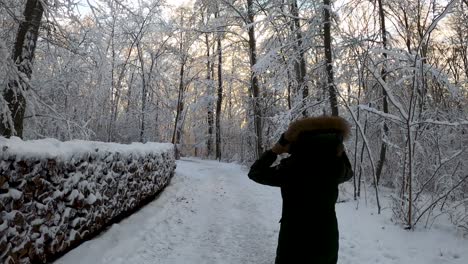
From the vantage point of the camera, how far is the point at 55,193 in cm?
438

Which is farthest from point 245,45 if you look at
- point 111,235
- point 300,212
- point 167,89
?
point 300,212

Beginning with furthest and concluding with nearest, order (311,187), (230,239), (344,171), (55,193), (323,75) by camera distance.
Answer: (323,75)
(230,239)
(55,193)
(344,171)
(311,187)

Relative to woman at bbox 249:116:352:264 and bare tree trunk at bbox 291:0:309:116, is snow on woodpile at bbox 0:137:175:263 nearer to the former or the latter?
woman at bbox 249:116:352:264

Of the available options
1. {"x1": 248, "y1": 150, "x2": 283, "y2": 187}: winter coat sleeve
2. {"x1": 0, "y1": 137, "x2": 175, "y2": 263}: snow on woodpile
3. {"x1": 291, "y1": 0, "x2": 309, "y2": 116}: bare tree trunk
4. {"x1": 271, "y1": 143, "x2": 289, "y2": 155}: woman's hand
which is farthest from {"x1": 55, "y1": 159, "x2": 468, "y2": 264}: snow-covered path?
{"x1": 291, "y1": 0, "x2": 309, "y2": 116}: bare tree trunk

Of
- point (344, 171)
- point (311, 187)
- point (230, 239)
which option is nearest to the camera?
point (311, 187)

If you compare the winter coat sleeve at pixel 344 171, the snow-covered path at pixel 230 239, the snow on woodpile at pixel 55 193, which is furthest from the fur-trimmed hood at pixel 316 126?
the snow-covered path at pixel 230 239

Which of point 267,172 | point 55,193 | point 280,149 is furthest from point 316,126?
point 55,193

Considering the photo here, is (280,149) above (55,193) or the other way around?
above

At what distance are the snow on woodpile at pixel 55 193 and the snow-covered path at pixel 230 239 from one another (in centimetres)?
33

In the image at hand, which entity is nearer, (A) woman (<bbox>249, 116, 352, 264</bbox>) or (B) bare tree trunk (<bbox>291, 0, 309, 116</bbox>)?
(A) woman (<bbox>249, 116, 352, 264</bbox>)

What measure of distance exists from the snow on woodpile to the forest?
60.5 inches

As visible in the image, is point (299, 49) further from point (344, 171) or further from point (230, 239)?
point (344, 171)

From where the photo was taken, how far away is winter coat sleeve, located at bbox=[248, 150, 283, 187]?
247 centimetres

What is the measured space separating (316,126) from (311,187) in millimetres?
394
